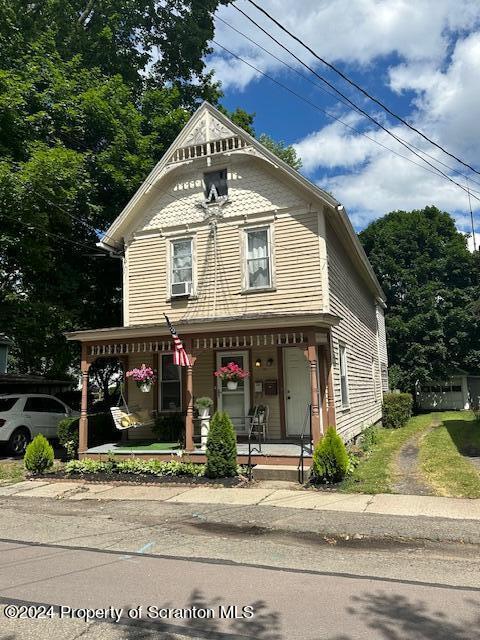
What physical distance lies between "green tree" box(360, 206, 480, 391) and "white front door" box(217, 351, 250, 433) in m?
18.7

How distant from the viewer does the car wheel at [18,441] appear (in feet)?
47.7

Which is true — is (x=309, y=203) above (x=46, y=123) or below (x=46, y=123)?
below

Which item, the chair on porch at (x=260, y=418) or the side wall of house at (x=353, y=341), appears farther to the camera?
the side wall of house at (x=353, y=341)

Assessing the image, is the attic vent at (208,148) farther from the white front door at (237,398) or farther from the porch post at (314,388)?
the porch post at (314,388)

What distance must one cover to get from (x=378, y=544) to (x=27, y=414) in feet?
39.2

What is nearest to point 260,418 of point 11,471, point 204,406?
point 204,406

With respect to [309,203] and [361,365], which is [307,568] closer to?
[309,203]

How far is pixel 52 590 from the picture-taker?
4.77m

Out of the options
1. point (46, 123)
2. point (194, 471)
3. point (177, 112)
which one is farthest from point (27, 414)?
point (177, 112)

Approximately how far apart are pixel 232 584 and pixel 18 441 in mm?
11802

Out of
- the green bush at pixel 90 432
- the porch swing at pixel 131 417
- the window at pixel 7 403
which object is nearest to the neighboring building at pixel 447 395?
the green bush at pixel 90 432

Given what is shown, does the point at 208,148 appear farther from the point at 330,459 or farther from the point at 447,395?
the point at 447,395

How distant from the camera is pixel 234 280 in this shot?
13.7 metres

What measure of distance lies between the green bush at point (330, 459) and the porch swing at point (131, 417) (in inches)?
193
